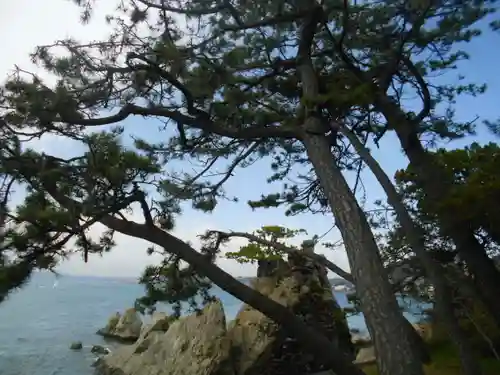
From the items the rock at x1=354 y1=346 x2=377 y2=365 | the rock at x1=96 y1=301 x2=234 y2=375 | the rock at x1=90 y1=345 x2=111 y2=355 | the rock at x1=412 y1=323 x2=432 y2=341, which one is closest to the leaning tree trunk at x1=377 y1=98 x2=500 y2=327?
the rock at x1=96 y1=301 x2=234 y2=375

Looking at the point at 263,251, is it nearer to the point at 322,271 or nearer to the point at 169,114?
the point at 322,271

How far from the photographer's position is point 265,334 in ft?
18.4

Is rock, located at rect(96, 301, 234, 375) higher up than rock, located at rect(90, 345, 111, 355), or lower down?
lower down

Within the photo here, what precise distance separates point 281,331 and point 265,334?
242 mm

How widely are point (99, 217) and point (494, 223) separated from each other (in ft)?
7.69

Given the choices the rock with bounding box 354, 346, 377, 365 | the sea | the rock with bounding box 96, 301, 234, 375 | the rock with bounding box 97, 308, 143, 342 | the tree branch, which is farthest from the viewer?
the rock with bounding box 97, 308, 143, 342

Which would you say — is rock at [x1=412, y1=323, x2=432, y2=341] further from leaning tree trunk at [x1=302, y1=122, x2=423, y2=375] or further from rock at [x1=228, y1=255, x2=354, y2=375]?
leaning tree trunk at [x1=302, y1=122, x2=423, y2=375]

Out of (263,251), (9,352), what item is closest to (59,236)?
Result: (263,251)

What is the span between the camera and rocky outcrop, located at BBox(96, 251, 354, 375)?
5551 millimetres

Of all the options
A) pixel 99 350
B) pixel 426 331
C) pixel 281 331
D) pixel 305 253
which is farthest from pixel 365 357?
pixel 99 350

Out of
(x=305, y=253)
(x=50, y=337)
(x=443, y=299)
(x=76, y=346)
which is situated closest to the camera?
(x=443, y=299)

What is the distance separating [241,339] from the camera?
5.83 metres

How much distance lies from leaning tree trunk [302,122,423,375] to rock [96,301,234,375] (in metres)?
2.74

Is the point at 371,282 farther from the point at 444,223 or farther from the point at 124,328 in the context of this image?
the point at 124,328
